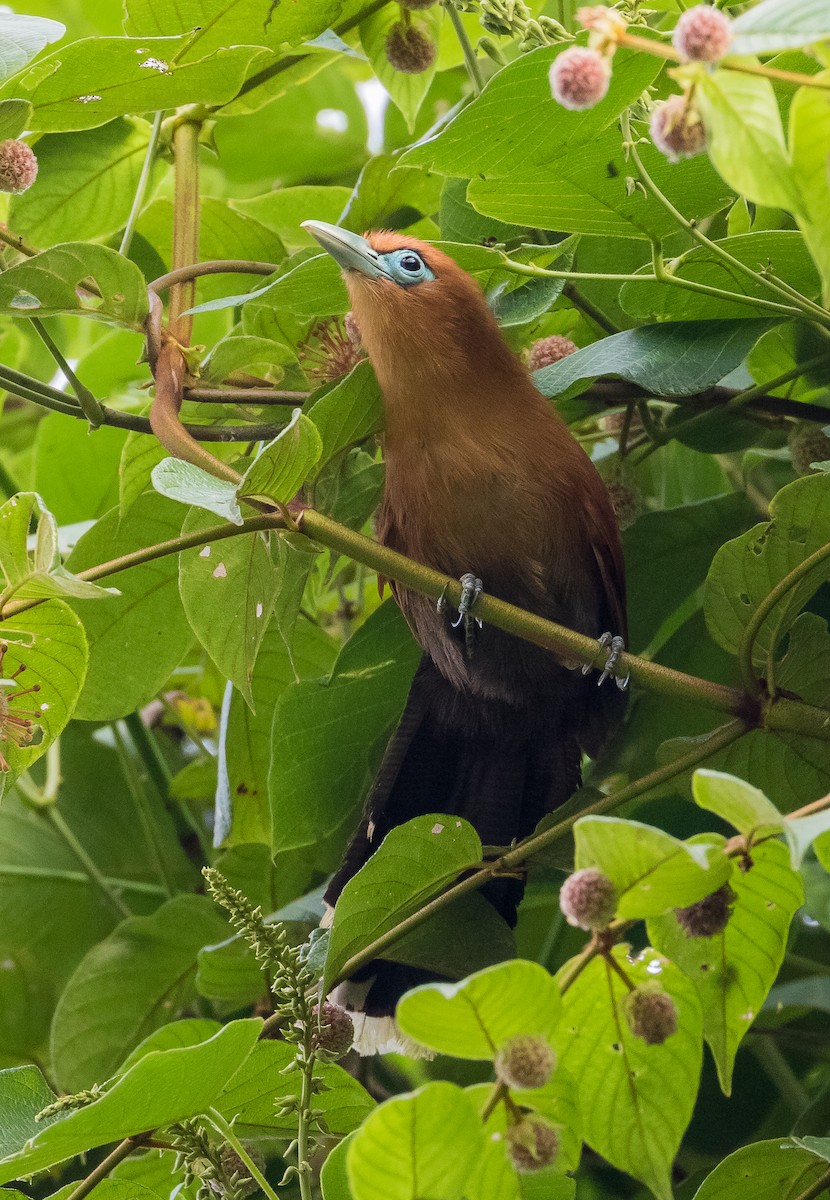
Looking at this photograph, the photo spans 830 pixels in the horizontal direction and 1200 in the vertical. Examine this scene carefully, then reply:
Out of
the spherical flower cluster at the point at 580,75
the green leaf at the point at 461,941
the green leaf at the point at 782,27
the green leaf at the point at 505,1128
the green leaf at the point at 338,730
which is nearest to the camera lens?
the green leaf at the point at 782,27

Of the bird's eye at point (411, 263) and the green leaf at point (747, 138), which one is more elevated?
the green leaf at point (747, 138)

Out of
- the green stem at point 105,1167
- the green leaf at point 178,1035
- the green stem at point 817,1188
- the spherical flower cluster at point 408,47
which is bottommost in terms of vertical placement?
the green stem at point 817,1188

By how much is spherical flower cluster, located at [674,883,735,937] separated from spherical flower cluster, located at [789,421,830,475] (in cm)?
99

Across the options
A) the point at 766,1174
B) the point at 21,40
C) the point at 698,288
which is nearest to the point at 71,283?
the point at 21,40

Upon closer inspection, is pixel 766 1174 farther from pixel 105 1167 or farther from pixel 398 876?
pixel 105 1167

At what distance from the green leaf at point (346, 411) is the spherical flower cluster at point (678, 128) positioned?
80cm

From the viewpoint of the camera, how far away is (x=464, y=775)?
2500mm

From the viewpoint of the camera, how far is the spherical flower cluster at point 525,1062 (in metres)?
1.02

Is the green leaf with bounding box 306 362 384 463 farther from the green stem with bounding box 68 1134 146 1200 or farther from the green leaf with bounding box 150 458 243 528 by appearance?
the green stem with bounding box 68 1134 146 1200

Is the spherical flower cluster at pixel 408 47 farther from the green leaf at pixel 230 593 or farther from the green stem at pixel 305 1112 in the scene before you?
the green stem at pixel 305 1112

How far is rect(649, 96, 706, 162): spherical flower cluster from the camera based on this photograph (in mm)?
973

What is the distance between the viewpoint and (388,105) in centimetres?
306

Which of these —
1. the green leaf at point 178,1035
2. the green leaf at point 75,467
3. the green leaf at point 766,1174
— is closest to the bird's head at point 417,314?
the green leaf at point 75,467

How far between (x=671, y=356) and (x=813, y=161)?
954 millimetres
